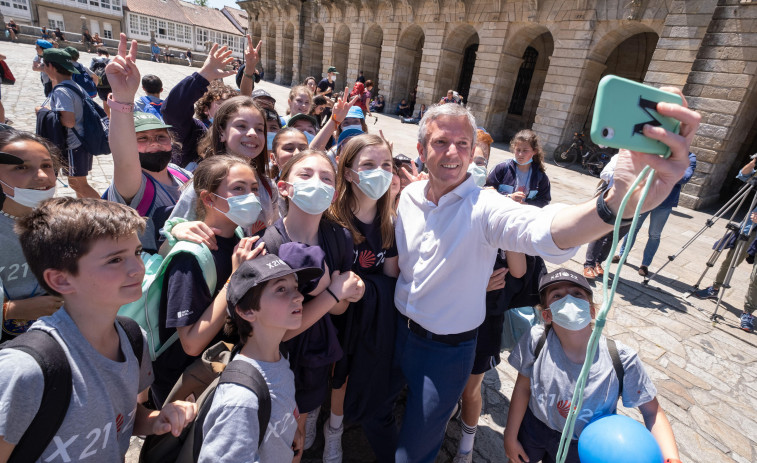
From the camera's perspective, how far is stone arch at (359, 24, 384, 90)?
23438 mm

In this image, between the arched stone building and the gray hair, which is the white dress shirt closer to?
the gray hair

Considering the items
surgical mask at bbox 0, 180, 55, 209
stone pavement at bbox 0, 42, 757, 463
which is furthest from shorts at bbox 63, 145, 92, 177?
surgical mask at bbox 0, 180, 55, 209

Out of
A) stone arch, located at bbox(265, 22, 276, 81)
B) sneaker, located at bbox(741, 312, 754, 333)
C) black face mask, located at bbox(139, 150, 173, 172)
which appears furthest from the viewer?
stone arch, located at bbox(265, 22, 276, 81)

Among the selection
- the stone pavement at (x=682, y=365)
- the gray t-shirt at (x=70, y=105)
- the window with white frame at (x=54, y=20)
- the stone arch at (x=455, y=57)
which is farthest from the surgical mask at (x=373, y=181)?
the window with white frame at (x=54, y=20)

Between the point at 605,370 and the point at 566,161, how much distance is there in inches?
598

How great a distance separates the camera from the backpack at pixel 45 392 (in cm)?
116

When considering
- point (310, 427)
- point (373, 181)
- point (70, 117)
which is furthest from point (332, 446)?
point (70, 117)

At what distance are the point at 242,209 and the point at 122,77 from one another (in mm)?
1056

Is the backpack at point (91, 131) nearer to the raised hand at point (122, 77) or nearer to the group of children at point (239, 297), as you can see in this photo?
the group of children at point (239, 297)

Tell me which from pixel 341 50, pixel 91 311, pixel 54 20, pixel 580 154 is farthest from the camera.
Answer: pixel 54 20

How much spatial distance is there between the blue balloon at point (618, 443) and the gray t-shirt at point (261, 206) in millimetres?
2187

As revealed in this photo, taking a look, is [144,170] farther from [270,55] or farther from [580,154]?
[270,55]

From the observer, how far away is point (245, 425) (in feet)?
4.69

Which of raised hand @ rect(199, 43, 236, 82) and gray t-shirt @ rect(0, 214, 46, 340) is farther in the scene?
raised hand @ rect(199, 43, 236, 82)
